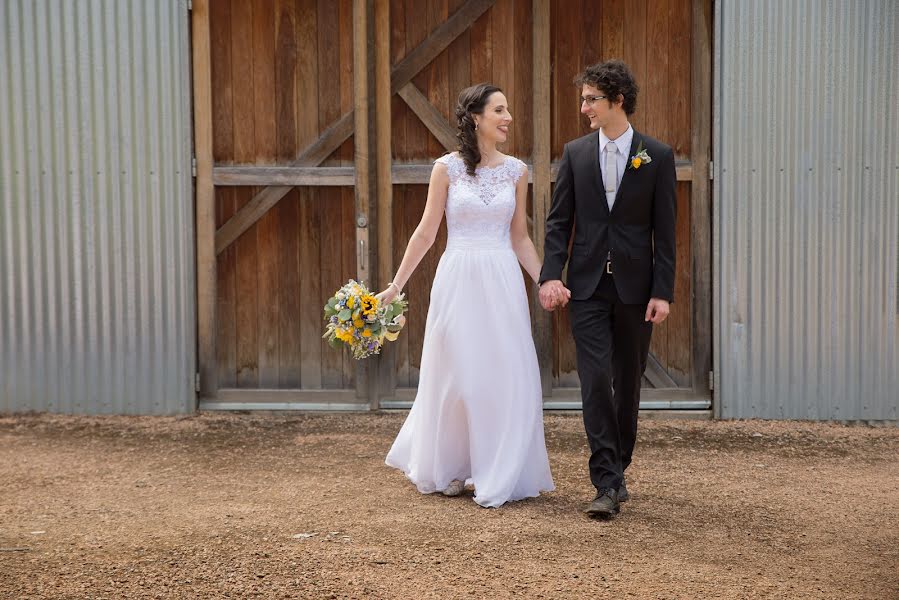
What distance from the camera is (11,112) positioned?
7.49 m

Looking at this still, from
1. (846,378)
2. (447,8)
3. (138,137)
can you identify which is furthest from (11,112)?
(846,378)

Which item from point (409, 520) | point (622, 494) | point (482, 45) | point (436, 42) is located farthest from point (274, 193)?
point (622, 494)

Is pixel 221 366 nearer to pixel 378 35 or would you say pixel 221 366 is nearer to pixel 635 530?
pixel 378 35

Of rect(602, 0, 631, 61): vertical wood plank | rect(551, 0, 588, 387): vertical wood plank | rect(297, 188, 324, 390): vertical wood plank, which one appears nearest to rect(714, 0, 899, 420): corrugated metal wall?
rect(602, 0, 631, 61): vertical wood plank

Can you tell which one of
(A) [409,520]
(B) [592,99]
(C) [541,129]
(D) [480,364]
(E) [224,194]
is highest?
(C) [541,129]

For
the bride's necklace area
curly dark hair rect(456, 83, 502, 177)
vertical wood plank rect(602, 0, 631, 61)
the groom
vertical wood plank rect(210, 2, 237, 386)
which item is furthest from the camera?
vertical wood plank rect(210, 2, 237, 386)

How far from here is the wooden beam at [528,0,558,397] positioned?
7.38 m

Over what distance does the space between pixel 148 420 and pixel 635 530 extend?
4.03 meters

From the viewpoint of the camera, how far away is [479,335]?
534cm

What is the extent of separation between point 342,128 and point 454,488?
315 cm

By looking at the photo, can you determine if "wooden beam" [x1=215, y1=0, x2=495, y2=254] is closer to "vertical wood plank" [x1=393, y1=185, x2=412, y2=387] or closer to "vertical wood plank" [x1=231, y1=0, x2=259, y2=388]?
"vertical wood plank" [x1=231, y1=0, x2=259, y2=388]

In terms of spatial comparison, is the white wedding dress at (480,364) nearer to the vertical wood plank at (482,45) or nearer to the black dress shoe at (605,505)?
the black dress shoe at (605,505)

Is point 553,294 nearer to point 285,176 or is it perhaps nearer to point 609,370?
point 609,370

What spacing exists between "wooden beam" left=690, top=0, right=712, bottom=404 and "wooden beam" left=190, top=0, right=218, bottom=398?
3371mm
